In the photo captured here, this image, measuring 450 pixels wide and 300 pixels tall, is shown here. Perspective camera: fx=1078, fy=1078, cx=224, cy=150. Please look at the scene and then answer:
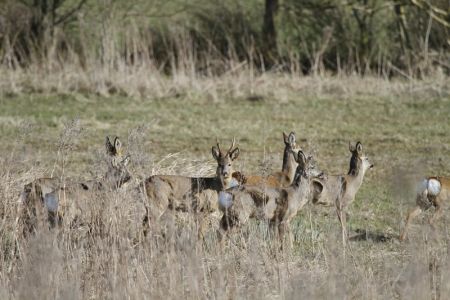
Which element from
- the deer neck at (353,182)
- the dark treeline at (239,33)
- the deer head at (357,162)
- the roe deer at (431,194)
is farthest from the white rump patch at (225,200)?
the dark treeline at (239,33)

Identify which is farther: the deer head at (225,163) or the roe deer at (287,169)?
the roe deer at (287,169)

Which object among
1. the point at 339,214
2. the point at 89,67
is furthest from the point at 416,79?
the point at 339,214

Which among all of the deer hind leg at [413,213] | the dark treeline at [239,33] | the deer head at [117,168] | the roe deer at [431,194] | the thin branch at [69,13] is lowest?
the deer hind leg at [413,213]

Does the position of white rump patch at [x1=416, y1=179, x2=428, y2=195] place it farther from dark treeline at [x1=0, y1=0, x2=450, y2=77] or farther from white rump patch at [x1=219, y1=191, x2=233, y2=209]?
dark treeline at [x1=0, y1=0, x2=450, y2=77]

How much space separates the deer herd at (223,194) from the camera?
8.38 meters

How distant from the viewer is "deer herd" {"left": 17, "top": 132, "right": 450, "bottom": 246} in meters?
8.38

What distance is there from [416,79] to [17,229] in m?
12.3

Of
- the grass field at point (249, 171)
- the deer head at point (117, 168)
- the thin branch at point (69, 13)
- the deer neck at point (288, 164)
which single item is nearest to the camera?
the grass field at point (249, 171)

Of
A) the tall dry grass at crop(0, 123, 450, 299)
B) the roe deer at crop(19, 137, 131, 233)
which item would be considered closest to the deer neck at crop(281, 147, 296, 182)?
the tall dry grass at crop(0, 123, 450, 299)

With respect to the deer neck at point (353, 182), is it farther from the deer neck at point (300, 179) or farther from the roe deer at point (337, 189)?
the deer neck at point (300, 179)

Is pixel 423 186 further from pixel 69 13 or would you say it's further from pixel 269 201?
pixel 69 13

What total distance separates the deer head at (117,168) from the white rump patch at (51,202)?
47 centimetres

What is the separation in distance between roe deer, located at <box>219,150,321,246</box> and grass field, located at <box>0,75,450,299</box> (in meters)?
0.17

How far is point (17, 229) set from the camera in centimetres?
832
